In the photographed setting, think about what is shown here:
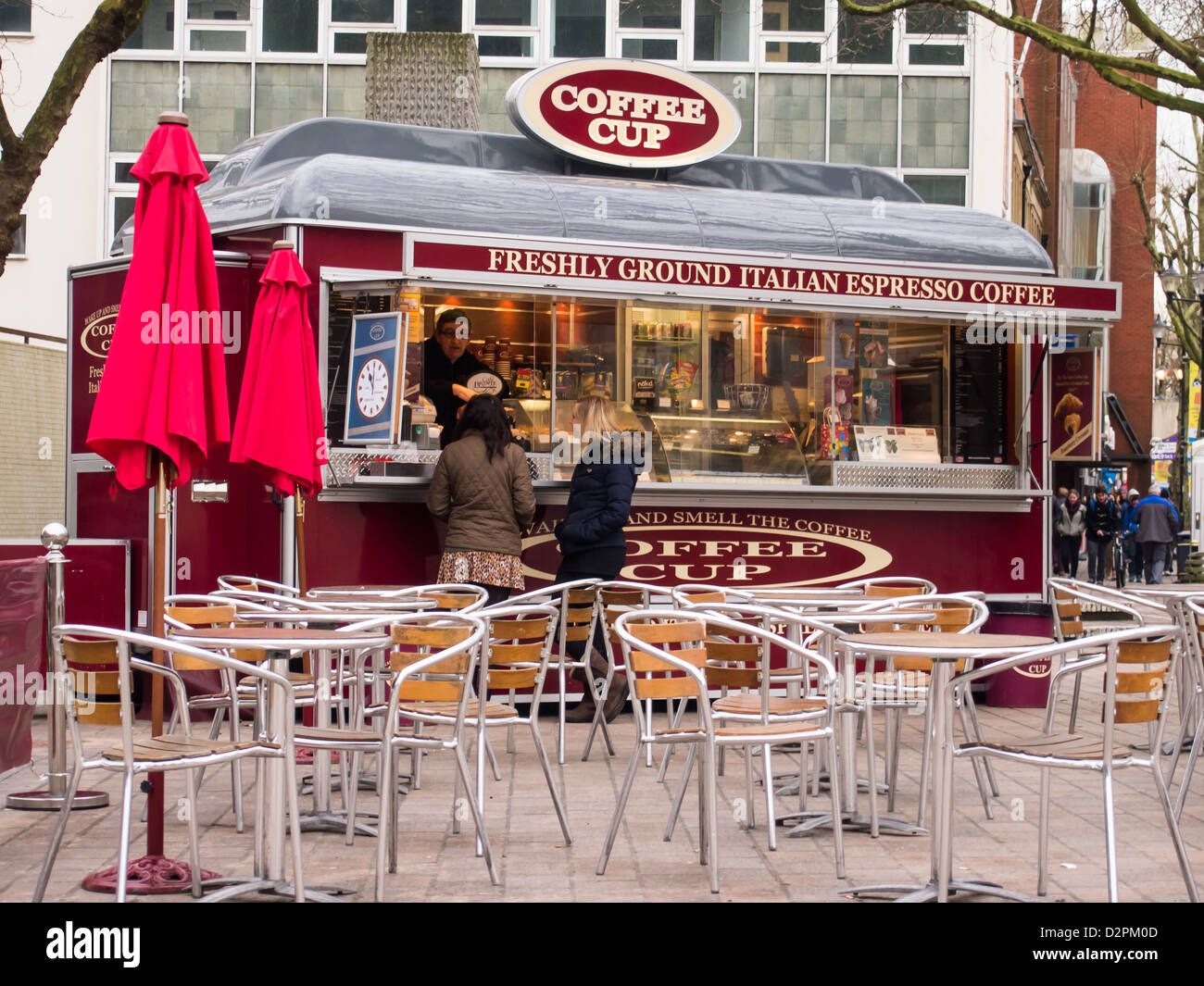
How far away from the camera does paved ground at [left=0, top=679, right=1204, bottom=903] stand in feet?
19.1

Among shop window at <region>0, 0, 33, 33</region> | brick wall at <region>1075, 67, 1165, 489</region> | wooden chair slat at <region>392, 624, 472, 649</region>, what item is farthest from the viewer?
brick wall at <region>1075, 67, 1165, 489</region>

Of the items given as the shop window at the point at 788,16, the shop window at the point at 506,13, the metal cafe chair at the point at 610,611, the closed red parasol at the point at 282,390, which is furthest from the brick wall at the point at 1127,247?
the closed red parasol at the point at 282,390

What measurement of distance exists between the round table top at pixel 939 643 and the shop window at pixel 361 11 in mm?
19222

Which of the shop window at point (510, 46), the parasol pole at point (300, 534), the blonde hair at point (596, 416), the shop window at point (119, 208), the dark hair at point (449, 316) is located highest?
the shop window at point (510, 46)

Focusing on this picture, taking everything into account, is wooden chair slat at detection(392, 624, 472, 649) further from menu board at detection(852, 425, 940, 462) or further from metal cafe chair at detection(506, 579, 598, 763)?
menu board at detection(852, 425, 940, 462)

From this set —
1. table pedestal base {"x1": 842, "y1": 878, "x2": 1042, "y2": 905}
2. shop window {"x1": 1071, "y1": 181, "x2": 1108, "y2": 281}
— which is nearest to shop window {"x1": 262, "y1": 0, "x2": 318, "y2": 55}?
table pedestal base {"x1": 842, "y1": 878, "x2": 1042, "y2": 905}

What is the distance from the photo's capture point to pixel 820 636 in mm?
7035

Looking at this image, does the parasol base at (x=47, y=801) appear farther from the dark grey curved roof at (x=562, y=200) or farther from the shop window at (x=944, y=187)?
the shop window at (x=944, y=187)

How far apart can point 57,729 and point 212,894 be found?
7.82 ft

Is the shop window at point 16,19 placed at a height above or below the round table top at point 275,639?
above

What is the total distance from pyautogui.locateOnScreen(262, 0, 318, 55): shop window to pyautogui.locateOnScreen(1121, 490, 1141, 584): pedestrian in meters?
15.8

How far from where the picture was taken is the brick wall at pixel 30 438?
40.3 feet
